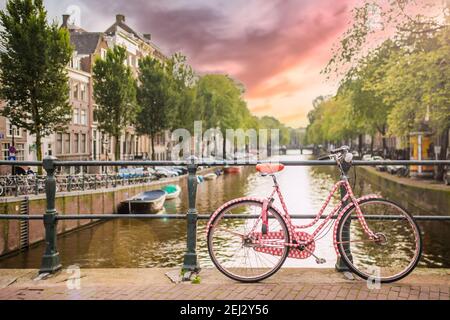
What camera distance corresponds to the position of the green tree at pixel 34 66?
82.4 feet

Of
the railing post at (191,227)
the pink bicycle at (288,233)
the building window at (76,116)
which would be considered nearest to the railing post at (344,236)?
the pink bicycle at (288,233)

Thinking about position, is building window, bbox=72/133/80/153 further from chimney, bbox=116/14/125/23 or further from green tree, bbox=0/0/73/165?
chimney, bbox=116/14/125/23

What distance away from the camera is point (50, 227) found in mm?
4809

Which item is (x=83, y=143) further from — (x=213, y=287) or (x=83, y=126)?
(x=213, y=287)

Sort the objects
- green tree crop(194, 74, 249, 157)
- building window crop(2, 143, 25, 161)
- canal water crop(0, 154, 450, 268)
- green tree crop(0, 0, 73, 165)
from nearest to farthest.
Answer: canal water crop(0, 154, 450, 268) < green tree crop(0, 0, 73, 165) < building window crop(2, 143, 25, 161) < green tree crop(194, 74, 249, 157)

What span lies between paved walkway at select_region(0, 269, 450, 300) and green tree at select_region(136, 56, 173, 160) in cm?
4115

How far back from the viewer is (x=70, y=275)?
15.3 feet

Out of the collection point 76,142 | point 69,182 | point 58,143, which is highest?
point 76,142

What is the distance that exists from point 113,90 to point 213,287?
34.5m

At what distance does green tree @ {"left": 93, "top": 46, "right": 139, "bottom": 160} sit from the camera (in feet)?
121

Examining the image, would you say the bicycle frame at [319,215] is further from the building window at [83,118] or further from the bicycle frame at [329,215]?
the building window at [83,118]

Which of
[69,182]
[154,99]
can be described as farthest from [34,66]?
[154,99]
